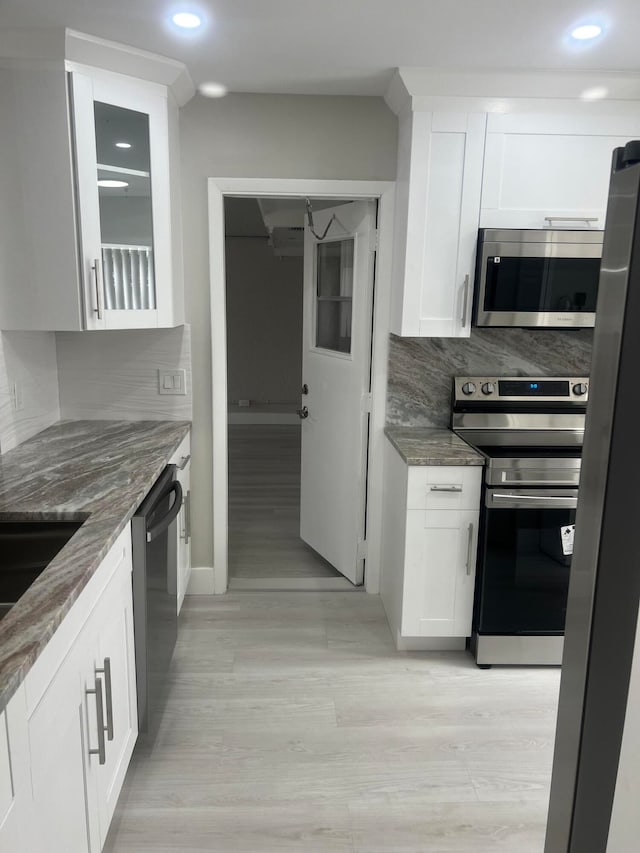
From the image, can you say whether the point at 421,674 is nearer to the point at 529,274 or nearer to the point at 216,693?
the point at 216,693

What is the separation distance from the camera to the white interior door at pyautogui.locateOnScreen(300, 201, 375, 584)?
313 cm

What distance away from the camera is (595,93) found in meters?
2.56

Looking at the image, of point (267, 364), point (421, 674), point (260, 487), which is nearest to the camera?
point (421, 674)

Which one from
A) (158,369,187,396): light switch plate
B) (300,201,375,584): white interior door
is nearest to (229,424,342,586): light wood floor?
(300,201,375,584): white interior door

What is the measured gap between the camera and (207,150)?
2.88 m

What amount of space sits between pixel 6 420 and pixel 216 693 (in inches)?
52.6

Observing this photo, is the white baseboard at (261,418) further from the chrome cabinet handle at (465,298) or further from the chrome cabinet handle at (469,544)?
the chrome cabinet handle at (469,544)

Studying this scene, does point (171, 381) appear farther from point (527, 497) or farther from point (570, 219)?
point (570, 219)

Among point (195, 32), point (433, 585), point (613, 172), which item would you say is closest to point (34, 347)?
point (195, 32)

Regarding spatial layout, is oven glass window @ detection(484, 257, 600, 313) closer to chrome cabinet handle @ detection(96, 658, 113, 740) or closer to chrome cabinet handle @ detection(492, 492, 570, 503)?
chrome cabinet handle @ detection(492, 492, 570, 503)

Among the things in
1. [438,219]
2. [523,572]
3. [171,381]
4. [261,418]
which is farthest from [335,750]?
[261,418]

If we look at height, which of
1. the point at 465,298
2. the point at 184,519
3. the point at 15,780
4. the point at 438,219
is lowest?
the point at 184,519

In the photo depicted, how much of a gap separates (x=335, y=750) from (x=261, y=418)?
17.5ft

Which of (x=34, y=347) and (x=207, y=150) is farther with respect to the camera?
(x=207, y=150)
